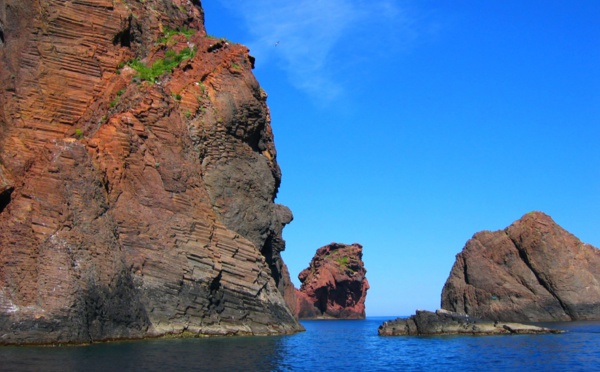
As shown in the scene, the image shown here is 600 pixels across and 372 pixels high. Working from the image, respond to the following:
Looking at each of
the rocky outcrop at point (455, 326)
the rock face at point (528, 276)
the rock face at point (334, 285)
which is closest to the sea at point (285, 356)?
the rocky outcrop at point (455, 326)

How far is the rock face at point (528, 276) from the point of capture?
7831 centimetres

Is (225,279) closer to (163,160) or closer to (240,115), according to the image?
(163,160)

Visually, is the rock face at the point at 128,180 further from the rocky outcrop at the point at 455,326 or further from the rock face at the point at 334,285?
the rock face at the point at 334,285

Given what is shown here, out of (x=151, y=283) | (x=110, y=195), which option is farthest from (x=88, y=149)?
(x=151, y=283)

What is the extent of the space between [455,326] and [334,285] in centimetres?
8518

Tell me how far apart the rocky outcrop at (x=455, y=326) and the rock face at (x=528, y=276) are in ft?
76.4

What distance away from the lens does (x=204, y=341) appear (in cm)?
3959

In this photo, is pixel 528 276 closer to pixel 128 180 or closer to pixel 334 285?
pixel 128 180

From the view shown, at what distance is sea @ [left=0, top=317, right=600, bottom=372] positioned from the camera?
2697 cm

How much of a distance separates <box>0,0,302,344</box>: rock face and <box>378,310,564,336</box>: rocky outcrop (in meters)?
12.9

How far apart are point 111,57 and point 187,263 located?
19497 millimetres

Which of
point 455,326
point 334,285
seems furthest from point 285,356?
point 334,285

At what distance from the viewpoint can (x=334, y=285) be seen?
141125 millimetres

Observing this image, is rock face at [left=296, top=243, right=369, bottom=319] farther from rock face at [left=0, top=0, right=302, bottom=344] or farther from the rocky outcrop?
rock face at [left=0, top=0, right=302, bottom=344]
